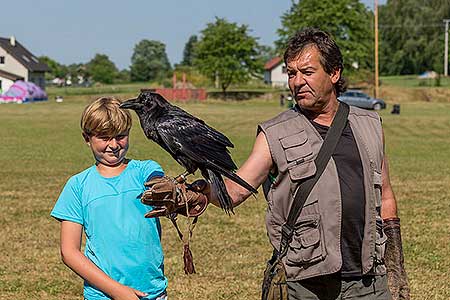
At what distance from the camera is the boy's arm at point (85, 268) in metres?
4.02

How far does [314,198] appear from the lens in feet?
13.0

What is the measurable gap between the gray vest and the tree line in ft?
202

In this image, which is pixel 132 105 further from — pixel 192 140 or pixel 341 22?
pixel 341 22

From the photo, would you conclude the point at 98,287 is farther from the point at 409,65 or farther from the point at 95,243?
the point at 409,65

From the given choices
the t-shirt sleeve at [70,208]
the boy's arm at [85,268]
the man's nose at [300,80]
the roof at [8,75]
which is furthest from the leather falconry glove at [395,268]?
the roof at [8,75]

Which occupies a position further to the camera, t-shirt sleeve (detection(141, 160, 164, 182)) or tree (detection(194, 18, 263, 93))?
tree (detection(194, 18, 263, 93))

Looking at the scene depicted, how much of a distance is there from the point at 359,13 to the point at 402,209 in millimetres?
75605

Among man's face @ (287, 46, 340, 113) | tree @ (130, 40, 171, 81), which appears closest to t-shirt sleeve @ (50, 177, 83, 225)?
man's face @ (287, 46, 340, 113)

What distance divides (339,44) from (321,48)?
8031 centimetres

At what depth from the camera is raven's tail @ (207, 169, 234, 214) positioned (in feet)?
13.2

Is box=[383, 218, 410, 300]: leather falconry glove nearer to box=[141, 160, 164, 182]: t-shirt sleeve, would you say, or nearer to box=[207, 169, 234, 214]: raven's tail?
box=[207, 169, 234, 214]: raven's tail

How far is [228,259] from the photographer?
9469 mm

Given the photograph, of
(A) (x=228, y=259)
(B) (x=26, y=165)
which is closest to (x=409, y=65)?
(B) (x=26, y=165)

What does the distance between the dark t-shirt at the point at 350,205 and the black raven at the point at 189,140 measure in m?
0.46
